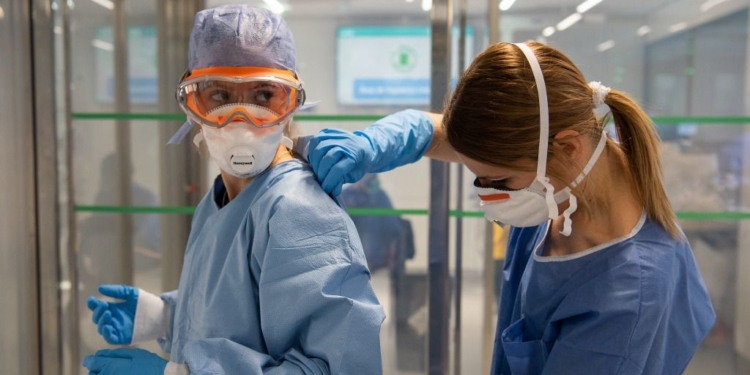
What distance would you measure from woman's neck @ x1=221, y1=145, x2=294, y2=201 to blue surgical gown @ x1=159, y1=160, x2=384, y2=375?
0.06 m

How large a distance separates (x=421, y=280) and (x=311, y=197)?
1.05 metres

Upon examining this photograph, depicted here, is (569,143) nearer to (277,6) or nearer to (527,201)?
(527,201)

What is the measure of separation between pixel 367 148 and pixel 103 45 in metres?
1.27

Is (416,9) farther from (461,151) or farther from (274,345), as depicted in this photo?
(274,345)

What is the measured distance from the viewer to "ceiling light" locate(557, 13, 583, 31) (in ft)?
6.61

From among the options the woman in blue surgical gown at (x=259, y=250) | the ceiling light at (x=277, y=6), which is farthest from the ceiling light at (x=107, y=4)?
the woman in blue surgical gown at (x=259, y=250)

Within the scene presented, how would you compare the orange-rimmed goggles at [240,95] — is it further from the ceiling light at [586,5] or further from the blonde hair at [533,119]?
the ceiling light at [586,5]

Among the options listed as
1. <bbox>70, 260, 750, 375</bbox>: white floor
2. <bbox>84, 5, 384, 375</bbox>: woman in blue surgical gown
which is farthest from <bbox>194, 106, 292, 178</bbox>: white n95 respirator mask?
<bbox>70, 260, 750, 375</bbox>: white floor

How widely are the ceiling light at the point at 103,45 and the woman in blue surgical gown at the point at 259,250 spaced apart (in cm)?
101

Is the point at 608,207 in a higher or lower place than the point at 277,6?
lower

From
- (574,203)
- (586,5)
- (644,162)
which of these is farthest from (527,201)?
(586,5)

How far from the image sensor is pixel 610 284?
3.81 ft

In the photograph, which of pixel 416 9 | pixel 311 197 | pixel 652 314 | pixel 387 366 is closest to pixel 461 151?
pixel 311 197

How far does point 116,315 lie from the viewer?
4.93ft
